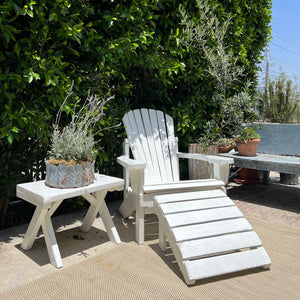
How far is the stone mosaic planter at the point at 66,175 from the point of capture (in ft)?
6.43

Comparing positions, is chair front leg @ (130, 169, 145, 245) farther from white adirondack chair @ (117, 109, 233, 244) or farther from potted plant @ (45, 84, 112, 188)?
potted plant @ (45, 84, 112, 188)

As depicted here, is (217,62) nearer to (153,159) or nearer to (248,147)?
(248,147)

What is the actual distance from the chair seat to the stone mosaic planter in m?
0.47

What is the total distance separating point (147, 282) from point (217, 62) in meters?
2.60

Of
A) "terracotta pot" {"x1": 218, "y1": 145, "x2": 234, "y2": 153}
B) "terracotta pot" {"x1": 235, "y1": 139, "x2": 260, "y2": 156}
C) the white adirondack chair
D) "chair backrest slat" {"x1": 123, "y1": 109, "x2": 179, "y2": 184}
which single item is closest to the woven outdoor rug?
the white adirondack chair

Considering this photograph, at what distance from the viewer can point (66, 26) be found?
7.03ft

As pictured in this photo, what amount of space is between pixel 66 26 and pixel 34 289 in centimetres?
169

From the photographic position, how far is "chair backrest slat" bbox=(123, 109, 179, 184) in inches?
112

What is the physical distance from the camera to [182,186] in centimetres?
226

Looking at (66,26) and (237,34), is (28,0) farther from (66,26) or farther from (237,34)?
(237,34)

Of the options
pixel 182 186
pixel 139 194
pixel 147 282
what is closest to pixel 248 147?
pixel 182 186

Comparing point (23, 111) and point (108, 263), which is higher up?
point (23, 111)

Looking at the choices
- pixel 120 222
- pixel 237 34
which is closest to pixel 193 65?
pixel 237 34

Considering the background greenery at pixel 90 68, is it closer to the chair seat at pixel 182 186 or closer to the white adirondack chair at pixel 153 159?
the white adirondack chair at pixel 153 159
